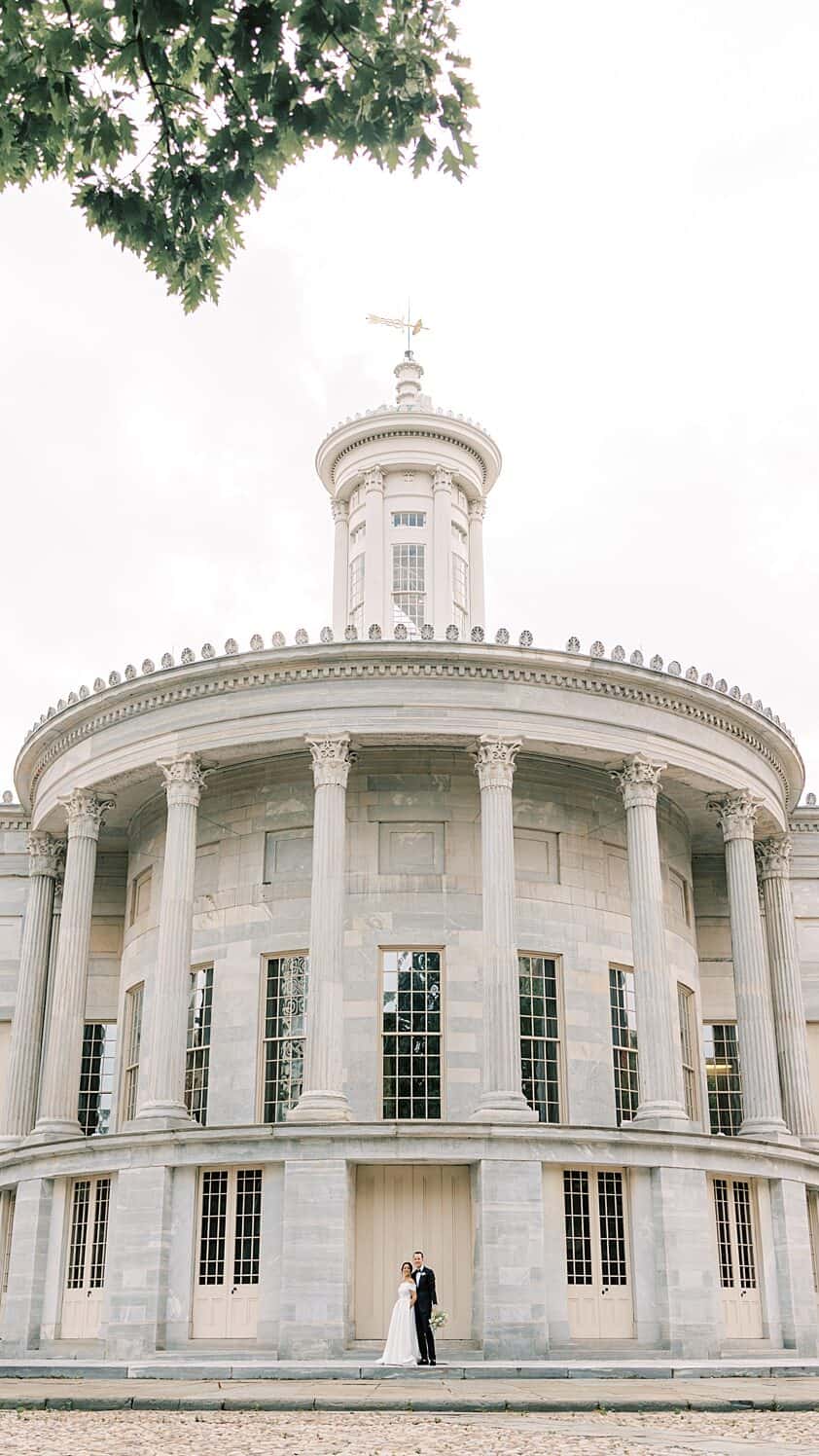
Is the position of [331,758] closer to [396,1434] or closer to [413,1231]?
[413,1231]

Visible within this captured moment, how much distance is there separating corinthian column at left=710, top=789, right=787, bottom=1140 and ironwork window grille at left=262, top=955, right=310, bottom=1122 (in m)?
9.96

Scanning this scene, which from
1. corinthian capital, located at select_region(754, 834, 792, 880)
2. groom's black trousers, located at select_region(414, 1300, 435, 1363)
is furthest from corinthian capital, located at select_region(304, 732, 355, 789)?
corinthian capital, located at select_region(754, 834, 792, 880)

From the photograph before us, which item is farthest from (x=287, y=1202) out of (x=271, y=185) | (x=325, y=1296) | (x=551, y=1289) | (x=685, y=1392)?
(x=271, y=185)

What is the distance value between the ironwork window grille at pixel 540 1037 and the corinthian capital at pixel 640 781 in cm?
411

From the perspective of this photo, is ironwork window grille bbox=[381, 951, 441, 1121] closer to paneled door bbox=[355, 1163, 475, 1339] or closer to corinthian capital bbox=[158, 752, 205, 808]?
paneled door bbox=[355, 1163, 475, 1339]

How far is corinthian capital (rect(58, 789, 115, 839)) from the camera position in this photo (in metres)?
35.3

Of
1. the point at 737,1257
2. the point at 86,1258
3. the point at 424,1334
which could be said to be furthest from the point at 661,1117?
the point at 86,1258

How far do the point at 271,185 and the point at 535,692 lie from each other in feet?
75.5

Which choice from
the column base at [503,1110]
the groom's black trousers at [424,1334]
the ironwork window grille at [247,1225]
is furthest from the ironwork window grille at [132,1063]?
the groom's black trousers at [424,1334]

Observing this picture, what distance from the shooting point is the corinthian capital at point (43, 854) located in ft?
Answer: 128

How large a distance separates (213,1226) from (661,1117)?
922cm

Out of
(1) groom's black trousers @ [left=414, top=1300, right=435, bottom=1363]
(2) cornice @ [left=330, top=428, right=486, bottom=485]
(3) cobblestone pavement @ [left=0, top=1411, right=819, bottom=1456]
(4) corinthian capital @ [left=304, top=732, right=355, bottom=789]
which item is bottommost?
(3) cobblestone pavement @ [left=0, top=1411, right=819, bottom=1456]

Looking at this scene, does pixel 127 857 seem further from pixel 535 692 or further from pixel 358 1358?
pixel 358 1358

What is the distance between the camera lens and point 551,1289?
94.0 ft
